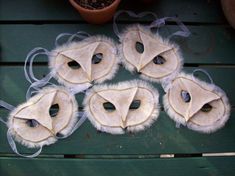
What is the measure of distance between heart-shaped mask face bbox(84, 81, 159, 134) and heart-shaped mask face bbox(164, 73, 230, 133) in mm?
62

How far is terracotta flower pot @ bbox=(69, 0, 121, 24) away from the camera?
4.34ft

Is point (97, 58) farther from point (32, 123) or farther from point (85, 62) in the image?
point (32, 123)

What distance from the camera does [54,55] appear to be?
1394mm

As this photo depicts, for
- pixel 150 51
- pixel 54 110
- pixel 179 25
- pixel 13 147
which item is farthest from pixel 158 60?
pixel 13 147

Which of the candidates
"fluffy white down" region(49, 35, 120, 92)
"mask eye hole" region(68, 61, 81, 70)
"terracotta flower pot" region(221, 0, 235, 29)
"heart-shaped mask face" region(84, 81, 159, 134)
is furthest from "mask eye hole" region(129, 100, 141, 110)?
"terracotta flower pot" region(221, 0, 235, 29)

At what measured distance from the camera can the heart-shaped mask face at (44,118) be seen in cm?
130

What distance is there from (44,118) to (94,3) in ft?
1.41

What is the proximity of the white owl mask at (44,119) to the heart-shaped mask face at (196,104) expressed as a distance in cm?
31

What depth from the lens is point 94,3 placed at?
1365 millimetres

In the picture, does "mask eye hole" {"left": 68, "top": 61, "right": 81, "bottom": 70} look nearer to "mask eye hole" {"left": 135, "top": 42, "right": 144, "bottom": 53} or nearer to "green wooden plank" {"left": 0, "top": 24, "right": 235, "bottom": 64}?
"green wooden plank" {"left": 0, "top": 24, "right": 235, "bottom": 64}

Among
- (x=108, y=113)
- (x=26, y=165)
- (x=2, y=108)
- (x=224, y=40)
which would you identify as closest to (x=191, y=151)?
(x=108, y=113)

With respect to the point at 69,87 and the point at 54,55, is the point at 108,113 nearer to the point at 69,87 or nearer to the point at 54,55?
the point at 69,87

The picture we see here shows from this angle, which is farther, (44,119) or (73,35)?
(73,35)

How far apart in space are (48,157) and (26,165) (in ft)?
0.24
